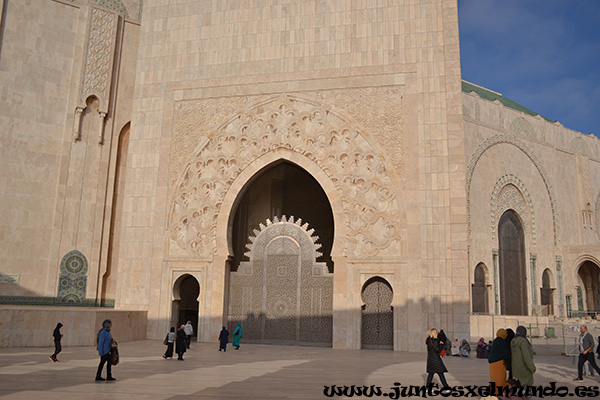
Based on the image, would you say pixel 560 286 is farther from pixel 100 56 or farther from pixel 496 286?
pixel 100 56

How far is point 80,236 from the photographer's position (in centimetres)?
1387

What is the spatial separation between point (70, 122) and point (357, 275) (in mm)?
8511

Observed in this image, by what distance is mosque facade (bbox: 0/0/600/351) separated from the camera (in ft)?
37.7

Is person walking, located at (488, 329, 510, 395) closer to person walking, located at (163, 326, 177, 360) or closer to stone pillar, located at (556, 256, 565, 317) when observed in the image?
person walking, located at (163, 326, 177, 360)

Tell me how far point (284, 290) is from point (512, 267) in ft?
36.4

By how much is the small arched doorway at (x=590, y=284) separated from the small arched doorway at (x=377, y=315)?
15193mm

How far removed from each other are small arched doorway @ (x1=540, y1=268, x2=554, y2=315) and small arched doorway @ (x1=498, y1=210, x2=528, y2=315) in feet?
4.16

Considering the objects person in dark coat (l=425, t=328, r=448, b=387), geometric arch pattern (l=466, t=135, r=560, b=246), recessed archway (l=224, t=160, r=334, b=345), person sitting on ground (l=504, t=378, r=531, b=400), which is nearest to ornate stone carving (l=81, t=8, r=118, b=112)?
recessed archway (l=224, t=160, r=334, b=345)

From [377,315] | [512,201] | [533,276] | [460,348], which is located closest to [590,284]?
[533,276]

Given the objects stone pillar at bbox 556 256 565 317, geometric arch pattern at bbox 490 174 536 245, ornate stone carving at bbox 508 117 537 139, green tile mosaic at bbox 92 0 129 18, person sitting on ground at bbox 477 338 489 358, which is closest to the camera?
person sitting on ground at bbox 477 338 489 358

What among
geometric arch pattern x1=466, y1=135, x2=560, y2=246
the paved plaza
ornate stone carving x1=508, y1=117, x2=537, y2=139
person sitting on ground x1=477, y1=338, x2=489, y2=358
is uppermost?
ornate stone carving x1=508, y1=117, x2=537, y2=139

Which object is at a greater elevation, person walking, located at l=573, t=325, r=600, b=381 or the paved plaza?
person walking, located at l=573, t=325, r=600, b=381

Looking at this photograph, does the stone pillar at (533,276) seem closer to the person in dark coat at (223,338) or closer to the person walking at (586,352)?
the person walking at (586,352)

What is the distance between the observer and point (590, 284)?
2334cm
